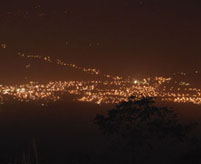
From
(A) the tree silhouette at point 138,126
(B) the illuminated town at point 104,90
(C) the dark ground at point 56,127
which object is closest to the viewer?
(A) the tree silhouette at point 138,126

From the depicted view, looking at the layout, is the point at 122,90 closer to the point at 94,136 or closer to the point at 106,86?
the point at 106,86

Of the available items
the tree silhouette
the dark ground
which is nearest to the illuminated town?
the dark ground

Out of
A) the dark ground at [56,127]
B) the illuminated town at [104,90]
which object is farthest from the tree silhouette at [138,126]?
the illuminated town at [104,90]

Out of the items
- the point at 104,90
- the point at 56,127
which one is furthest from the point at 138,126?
the point at 104,90

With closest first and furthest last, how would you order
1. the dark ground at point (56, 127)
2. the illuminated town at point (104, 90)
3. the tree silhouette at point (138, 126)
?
1. the tree silhouette at point (138, 126)
2. the dark ground at point (56, 127)
3. the illuminated town at point (104, 90)

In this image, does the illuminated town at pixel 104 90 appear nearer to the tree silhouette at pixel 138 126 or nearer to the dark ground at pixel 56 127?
the dark ground at pixel 56 127

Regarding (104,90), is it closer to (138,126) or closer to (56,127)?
(56,127)
